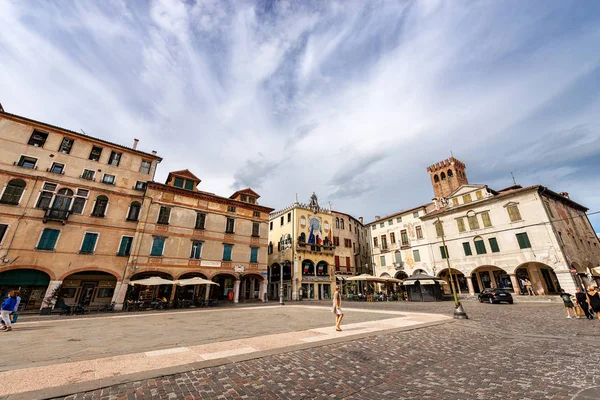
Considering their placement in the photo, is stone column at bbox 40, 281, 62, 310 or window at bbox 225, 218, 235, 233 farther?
window at bbox 225, 218, 235, 233

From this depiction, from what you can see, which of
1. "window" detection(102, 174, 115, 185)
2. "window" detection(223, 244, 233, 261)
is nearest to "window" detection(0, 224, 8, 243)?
"window" detection(102, 174, 115, 185)

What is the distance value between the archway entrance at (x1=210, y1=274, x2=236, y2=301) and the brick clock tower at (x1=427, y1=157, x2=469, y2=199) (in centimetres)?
4563

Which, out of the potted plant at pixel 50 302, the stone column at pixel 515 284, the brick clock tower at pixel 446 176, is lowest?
the potted plant at pixel 50 302

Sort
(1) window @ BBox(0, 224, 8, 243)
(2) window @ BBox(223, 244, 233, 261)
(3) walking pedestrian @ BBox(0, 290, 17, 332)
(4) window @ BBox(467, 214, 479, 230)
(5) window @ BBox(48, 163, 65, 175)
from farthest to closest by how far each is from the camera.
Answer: (4) window @ BBox(467, 214, 479, 230), (2) window @ BBox(223, 244, 233, 261), (5) window @ BBox(48, 163, 65, 175), (1) window @ BBox(0, 224, 8, 243), (3) walking pedestrian @ BBox(0, 290, 17, 332)

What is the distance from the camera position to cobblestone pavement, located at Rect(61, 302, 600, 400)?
3951 mm

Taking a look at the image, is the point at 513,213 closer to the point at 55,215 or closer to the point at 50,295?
the point at 50,295

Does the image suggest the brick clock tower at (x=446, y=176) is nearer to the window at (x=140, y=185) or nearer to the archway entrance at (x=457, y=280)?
the archway entrance at (x=457, y=280)

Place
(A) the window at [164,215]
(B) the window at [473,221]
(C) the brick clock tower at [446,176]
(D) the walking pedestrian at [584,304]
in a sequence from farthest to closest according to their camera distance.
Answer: (C) the brick clock tower at [446,176] → (B) the window at [473,221] → (A) the window at [164,215] → (D) the walking pedestrian at [584,304]

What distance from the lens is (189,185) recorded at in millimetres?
26500

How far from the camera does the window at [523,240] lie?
24.1 meters

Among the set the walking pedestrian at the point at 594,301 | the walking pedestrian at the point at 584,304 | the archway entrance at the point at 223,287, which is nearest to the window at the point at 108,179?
the archway entrance at the point at 223,287

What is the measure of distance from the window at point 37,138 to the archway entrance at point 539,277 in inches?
1858

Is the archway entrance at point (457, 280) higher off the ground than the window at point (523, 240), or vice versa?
the window at point (523, 240)

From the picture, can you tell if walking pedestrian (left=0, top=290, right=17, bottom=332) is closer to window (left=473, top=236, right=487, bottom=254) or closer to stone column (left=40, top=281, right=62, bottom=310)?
stone column (left=40, top=281, right=62, bottom=310)
